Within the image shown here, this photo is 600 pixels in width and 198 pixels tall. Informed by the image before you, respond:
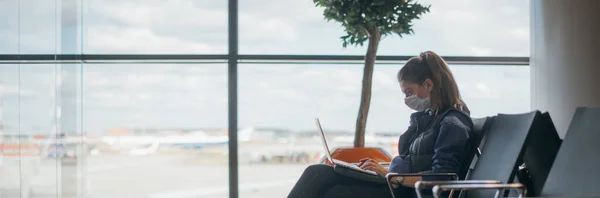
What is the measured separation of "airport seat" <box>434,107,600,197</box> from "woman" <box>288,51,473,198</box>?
486mm

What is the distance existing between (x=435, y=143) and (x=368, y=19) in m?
1.58

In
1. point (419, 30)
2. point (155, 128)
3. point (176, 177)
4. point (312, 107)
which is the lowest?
point (176, 177)

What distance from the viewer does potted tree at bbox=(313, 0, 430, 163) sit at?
16.0ft

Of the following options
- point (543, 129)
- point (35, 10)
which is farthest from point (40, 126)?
point (543, 129)

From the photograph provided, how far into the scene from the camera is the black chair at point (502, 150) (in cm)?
294

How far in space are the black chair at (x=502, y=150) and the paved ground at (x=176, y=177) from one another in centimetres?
249

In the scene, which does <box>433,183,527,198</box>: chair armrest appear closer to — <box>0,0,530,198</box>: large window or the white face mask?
the white face mask

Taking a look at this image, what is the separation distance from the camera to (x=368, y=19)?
4.89 m

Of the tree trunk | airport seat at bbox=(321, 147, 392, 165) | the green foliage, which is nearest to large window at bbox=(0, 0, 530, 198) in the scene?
the tree trunk

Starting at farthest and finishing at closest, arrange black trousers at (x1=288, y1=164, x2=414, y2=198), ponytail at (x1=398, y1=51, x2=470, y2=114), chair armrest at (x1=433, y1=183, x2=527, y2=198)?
ponytail at (x1=398, y1=51, x2=470, y2=114) → black trousers at (x1=288, y1=164, x2=414, y2=198) → chair armrest at (x1=433, y1=183, x2=527, y2=198)

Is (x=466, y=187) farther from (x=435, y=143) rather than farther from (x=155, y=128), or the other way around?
(x=155, y=128)

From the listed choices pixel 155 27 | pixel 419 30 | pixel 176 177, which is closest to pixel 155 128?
pixel 176 177

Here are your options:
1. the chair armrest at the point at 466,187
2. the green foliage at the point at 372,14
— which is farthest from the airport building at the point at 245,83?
the chair armrest at the point at 466,187

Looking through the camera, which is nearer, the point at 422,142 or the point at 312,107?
the point at 422,142
